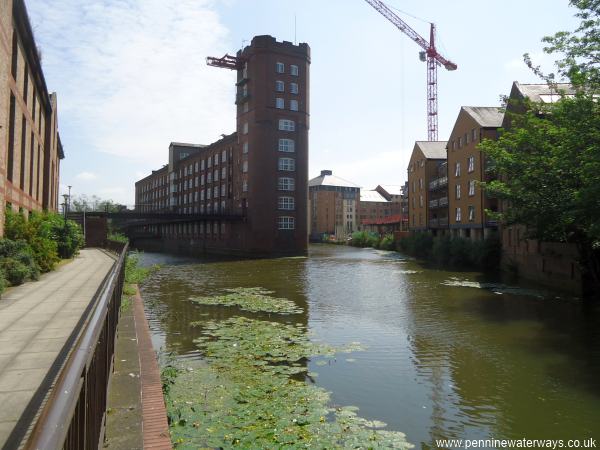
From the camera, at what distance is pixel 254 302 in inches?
712

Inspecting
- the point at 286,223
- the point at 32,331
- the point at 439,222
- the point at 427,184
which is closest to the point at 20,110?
the point at 32,331

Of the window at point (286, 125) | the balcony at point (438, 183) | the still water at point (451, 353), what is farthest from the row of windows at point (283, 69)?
the still water at point (451, 353)

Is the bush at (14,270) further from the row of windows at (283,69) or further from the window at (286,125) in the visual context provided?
the row of windows at (283,69)

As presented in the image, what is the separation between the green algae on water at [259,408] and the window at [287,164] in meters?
49.0

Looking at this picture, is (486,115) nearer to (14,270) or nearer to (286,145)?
(286,145)

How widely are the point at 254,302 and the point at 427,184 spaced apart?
42.4 metres

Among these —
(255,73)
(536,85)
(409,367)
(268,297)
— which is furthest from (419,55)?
(409,367)

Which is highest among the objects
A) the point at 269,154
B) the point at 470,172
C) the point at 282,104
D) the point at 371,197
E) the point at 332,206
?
the point at 282,104

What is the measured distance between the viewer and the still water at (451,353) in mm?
7238

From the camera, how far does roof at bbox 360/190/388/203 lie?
138125 millimetres

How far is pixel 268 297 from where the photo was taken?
65.0ft

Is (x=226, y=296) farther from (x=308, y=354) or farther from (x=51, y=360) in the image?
(x=51, y=360)

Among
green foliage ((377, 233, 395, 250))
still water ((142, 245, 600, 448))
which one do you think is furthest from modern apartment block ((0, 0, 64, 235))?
green foliage ((377, 233, 395, 250))

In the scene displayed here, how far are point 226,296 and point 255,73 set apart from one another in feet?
146
